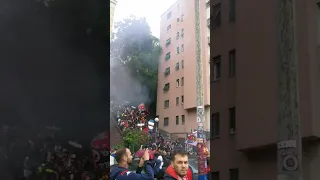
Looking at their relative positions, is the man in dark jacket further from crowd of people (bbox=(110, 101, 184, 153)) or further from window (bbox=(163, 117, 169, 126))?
window (bbox=(163, 117, 169, 126))

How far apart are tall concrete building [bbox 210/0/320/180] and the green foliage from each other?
2.16 metres

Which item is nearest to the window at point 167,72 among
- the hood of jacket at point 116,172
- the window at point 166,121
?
the window at point 166,121

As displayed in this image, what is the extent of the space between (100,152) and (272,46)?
4045 mm

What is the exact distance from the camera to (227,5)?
31.8ft

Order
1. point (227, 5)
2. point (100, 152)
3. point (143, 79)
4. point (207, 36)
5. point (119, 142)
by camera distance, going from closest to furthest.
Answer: point (100, 152) < point (119, 142) < point (143, 79) < point (227, 5) < point (207, 36)

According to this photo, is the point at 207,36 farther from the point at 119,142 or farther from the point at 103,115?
the point at 103,115

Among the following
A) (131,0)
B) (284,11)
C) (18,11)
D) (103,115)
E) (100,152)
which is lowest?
(100,152)

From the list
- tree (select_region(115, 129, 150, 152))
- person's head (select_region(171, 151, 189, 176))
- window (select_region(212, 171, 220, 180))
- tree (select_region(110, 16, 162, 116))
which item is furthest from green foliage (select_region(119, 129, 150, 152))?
window (select_region(212, 171, 220, 180))

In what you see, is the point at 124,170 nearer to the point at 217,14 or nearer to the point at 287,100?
the point at 287,100

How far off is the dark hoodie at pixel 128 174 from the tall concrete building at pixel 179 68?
3.21 m

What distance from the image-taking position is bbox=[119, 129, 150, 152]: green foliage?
7.36m

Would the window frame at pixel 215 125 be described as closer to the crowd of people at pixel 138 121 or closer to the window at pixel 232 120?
the window at pixel 232 120

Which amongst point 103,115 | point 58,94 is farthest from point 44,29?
point 103,115

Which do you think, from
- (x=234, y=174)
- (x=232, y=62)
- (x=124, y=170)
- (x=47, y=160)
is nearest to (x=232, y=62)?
(x=232, y=62)
